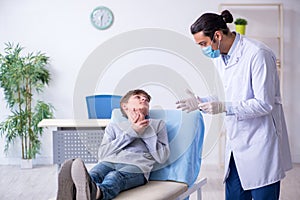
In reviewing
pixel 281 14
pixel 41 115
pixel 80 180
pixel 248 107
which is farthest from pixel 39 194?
pixel 281 14

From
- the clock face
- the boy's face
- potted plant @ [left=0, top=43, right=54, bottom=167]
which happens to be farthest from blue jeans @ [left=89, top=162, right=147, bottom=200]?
the clock face

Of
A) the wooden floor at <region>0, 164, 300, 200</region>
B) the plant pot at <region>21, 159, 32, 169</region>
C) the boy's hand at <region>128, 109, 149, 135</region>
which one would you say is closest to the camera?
the boy's hand at <region>128, 109, 149, 135</region>

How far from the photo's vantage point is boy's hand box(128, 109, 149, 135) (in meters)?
3.04

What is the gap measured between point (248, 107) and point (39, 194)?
227 centimetres

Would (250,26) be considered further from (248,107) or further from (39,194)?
(248,107)

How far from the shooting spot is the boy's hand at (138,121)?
304 centimetres

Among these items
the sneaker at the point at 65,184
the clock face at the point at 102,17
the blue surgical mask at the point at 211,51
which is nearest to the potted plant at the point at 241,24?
the clock face at the point at 102,17

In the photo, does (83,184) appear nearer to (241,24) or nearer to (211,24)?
(211,24)

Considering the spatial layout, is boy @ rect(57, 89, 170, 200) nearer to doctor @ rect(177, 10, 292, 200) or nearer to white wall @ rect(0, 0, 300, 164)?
doctor @ rect(177, 10, 292, 200)

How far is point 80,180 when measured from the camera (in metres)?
2.51

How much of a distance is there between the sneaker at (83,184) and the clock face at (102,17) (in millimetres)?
2913

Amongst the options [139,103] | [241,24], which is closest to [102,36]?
[241,24]

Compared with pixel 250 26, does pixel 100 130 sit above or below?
below

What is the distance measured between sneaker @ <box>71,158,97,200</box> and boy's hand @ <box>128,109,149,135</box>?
0.58 meters
